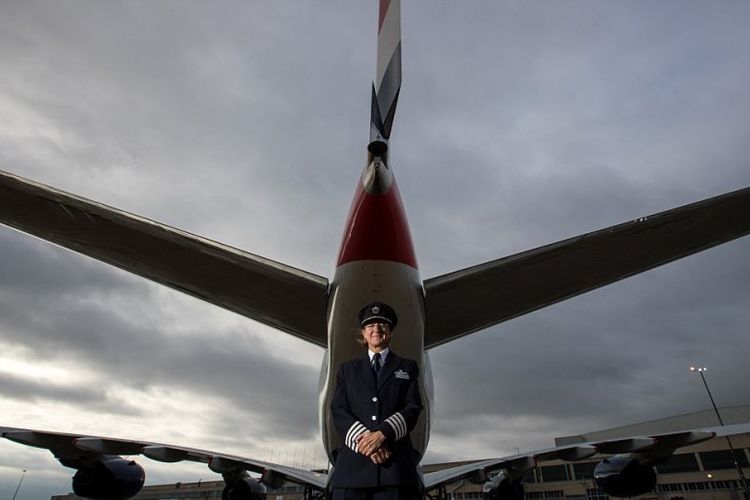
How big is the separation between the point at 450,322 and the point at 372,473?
3021mm

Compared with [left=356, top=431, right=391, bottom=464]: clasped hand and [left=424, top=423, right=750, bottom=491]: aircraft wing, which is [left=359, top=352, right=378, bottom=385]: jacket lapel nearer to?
[left=356, top=431, right=391, bottom=464]: clasped hand

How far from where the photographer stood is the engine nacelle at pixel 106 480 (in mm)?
8242

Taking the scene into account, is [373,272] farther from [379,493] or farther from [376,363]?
[379,493]

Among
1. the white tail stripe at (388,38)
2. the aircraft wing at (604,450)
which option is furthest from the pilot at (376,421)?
the aircraft wing at (604,450)

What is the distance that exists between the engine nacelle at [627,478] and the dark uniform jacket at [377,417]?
338 inches

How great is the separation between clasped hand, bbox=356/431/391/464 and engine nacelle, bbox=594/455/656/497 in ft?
28.7

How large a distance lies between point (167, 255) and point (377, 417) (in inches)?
114

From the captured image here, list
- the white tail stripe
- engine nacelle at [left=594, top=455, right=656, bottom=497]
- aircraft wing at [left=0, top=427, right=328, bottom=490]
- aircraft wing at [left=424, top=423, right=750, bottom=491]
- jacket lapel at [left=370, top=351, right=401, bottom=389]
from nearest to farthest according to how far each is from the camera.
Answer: jacket lapel at [left=370, top=351, right=401, bottom=389] → the white tail stripe → aircraft wing at [left=0, top=427, right=328, bottom=490] → aircraft wing at [left=424, top=423, right=750, bottom=491] → engine nacelle at [left=594, top=455, right=656, bottom=497]

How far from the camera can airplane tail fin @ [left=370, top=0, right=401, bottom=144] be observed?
148 inches

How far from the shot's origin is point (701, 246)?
3965 millimetres

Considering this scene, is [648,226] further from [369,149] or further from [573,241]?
[369,149]

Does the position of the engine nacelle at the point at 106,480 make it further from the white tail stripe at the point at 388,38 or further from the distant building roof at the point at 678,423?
the distant building roof at the point at 678,423

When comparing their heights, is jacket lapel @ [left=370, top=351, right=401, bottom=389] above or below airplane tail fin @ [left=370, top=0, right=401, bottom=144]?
below

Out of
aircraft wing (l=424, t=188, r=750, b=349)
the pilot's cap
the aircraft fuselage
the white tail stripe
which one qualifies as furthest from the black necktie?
the white tail stripe
